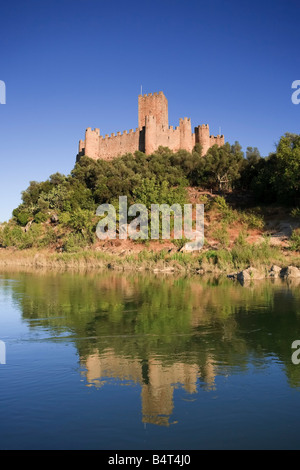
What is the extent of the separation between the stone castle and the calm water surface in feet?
121

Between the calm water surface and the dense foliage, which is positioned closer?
the calm water surface

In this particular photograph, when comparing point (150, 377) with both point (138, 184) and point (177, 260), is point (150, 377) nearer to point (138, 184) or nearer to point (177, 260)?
point (177, 260)

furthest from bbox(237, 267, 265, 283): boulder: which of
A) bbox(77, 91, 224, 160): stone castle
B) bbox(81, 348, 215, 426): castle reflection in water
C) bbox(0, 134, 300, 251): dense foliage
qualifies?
bbox(77, 91, 224, 160): stone castle

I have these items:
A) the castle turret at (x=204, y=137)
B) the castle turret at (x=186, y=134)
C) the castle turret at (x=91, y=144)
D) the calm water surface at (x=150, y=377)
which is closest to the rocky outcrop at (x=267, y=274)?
the calm water surface at (x=150, y=377)

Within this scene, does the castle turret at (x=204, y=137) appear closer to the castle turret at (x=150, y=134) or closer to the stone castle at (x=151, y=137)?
the stone castle at (x=151, y=137)

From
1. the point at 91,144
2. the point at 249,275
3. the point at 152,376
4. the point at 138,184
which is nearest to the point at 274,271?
the point at 249,275

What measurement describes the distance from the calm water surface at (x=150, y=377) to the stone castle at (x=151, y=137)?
1453 inches

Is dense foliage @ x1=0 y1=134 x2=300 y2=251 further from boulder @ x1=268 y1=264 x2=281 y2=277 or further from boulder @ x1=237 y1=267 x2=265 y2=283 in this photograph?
boulder @ x1=237 y1=267 x2=265 y2=283

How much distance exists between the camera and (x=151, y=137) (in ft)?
147

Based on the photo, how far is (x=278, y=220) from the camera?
99.6ft

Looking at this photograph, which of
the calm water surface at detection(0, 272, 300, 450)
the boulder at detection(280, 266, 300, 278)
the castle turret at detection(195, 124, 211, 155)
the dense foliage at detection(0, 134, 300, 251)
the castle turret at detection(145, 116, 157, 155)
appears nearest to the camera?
the calm water surface at detection(0, 272, 300, 450)

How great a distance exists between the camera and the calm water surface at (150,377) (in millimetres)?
3756

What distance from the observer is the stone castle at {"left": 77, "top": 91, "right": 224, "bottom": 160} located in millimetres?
45369
